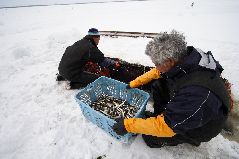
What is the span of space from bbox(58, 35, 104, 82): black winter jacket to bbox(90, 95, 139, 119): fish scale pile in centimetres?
88

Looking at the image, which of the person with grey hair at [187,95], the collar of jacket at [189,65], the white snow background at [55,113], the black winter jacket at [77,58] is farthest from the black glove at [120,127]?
the black winter jacket at [77,58]

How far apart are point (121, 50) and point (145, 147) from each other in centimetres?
398

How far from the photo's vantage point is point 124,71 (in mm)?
4137

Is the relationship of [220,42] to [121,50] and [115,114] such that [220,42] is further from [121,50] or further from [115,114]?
[115,114]

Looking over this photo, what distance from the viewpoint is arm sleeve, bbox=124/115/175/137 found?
2135 mm

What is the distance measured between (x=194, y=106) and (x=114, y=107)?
173 cm

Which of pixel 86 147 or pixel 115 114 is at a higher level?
pixel 115 114

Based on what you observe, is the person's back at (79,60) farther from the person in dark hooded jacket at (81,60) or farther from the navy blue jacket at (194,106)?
the navy blue jacket at (194,106)

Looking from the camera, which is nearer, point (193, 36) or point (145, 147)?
point (145, 147)

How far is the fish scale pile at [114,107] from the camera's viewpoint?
A: 326cm

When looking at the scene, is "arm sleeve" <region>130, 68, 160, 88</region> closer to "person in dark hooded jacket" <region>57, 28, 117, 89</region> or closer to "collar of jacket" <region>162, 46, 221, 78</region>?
"collar of jacket" <region>162, 46, 221, 78</region>

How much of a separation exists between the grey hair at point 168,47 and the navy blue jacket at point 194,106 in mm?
109

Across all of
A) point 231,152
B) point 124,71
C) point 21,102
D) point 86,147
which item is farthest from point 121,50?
point 231,152

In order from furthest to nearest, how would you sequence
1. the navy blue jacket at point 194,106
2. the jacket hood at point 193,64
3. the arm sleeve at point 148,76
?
the arm sleeve at point 148,76, the jacket hood at point 193,64, the navy blue jacket at point 194,106
